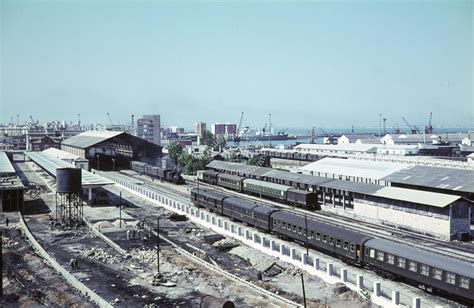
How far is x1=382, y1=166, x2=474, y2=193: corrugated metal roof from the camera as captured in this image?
6500cm

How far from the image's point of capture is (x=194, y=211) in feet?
230

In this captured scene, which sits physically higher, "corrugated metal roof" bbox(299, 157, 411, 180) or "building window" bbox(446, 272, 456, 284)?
"corrugated metal roof" bbox(299, 157, 411, 180)

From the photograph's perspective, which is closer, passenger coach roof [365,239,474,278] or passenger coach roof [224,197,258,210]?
passenger coach roof [365,239,474,278]

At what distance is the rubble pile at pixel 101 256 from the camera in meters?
48.5

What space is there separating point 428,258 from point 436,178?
36763mm

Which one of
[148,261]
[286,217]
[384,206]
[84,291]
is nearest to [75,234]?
[148,261]

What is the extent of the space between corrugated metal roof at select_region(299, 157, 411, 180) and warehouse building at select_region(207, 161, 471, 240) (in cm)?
67

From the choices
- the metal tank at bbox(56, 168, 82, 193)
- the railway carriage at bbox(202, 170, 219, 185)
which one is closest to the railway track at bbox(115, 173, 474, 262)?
the railway carriage at bbox(202, 170, 219, 185)

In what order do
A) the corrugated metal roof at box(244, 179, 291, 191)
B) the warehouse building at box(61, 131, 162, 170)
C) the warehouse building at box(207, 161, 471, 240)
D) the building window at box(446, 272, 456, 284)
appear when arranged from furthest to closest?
the warehouse building at box(61, 131, 162, 170), the corrugated metal roof at box(244, 179, 291, 191), the warehouse building at box(207, 161, 471, 240), the building window at box(446, 272, 456, 284)

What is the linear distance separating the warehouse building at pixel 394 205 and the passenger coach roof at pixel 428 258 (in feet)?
60.5

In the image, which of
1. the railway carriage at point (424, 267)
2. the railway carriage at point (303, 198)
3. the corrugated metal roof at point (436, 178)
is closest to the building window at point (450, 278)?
the railway carriage at point (424, 267)

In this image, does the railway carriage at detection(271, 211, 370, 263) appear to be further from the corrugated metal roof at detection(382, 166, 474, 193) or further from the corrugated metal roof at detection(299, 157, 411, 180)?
the corrugated metal roof at detection(299, 157, 411, 180)

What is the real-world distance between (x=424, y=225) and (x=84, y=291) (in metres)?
40.2

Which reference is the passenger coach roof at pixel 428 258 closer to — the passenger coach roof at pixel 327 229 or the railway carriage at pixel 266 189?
the passenger coach roof at pixel 327 229
